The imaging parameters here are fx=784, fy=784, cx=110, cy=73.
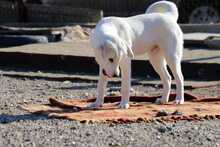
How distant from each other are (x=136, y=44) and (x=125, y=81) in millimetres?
475

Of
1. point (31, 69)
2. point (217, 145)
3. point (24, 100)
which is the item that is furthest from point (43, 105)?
point (31, 69)

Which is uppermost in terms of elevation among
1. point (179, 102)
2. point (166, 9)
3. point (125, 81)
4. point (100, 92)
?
point (166, 9)

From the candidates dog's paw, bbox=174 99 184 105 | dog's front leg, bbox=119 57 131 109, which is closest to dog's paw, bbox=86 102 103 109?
dog's front leg, bbox=119 57 131 109

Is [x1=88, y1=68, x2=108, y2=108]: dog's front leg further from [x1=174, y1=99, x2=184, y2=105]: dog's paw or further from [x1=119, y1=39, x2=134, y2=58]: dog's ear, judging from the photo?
[x1=174, y1=99, x2=184, y2=105]: dog's paw

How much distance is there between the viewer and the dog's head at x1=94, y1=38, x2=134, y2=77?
27.8 ft

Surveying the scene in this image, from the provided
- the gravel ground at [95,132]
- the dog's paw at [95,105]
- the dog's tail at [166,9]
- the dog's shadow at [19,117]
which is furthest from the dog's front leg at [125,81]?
the dog's tail at [166,9]

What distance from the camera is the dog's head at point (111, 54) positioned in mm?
8477

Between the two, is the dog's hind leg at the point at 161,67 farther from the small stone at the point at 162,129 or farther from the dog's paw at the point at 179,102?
the small stone at the point at 162,129

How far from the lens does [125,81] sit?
30.0 ft

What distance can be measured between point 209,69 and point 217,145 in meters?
4.46

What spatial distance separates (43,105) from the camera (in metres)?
9.60

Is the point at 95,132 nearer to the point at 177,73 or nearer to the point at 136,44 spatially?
the point at 136,44

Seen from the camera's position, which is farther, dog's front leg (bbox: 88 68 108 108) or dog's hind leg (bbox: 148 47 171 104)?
dog's hind leg (bbox: 148 47 171 104)

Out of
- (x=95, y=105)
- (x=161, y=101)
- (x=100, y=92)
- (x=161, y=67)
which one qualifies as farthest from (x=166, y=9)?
(x=95, y=105)
